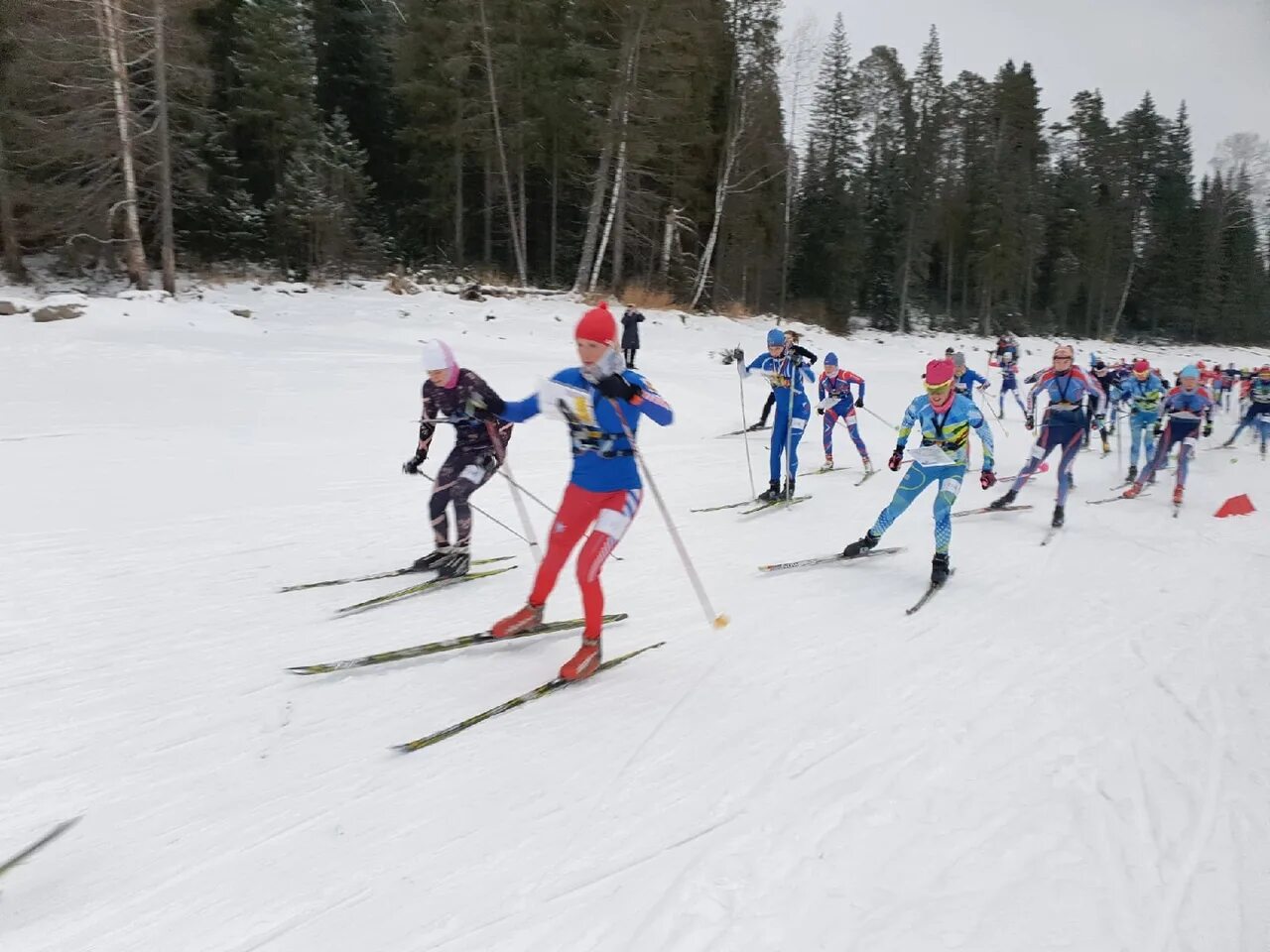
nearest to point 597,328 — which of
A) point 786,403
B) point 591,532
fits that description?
point 591,532

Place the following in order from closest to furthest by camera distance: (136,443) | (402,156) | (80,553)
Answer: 1. (80,553)
2. (136,443)
3. (402,156)

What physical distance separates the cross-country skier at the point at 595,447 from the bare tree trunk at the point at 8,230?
2032 centimetres

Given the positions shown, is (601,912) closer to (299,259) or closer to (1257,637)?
(1257,637)

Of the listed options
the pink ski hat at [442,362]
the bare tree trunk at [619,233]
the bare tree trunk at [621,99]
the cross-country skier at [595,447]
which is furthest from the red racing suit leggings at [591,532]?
the bare tree trunk at [619,233]

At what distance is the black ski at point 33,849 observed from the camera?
2.66m

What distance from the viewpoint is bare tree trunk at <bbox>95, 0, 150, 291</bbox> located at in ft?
53.8

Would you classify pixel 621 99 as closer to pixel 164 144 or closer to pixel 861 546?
pixel 164 144

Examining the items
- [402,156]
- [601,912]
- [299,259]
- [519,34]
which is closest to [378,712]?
[601,912]

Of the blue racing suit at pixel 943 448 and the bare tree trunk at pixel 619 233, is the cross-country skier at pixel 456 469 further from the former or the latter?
the bare tree trunk at pixel 619 233

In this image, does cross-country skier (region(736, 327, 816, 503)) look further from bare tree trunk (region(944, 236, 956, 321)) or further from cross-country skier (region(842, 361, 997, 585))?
bare tree trunk (region(944, 236, 956, 321))

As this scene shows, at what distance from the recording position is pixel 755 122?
91.2 feet

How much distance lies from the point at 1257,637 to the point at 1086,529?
3490mm

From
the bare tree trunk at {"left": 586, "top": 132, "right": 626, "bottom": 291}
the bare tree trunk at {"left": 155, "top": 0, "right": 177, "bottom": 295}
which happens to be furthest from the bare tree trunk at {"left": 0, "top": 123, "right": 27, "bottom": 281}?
the bare tree trunk at {"left": 586, "top": 132, "right": 626, "bottom": 291}

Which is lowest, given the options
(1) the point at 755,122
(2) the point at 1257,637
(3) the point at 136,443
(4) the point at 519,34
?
(2) the point at 1257,637
